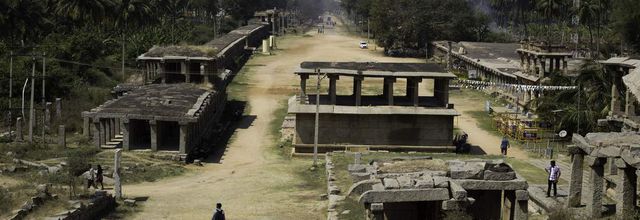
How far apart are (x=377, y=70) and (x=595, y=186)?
2281cm

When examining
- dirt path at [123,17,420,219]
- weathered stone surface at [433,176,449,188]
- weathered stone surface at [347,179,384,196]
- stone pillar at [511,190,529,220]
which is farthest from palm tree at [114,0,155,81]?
stone pillar at [511,190,529,220]

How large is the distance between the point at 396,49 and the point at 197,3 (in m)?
34.9

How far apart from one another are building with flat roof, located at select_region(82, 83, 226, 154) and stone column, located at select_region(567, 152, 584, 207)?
20185 mm

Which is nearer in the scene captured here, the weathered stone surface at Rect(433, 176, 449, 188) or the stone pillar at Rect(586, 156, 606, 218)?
the weathered stone surface at Rect(433, 176, 449, 188)

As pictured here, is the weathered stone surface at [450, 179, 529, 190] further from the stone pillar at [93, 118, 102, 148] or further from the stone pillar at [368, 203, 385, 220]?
the stone pillar at [93, 118, 102, 148]

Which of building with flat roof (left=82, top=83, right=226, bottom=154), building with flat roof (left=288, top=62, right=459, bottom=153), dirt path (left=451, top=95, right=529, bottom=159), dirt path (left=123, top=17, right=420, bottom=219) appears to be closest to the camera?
dirt path (left=123, top=17, right=420, bottom=219)

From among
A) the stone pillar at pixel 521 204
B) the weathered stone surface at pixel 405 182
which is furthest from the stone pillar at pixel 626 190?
the weathered stone surface at pixel 405 182

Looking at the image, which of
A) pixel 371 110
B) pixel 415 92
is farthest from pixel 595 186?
pixel 415 92

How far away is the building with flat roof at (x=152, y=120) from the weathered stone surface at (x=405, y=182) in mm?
19215

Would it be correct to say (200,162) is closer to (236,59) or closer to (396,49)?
(236,59)

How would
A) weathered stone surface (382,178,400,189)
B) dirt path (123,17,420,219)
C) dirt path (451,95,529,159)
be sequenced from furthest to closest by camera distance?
dirt path (451,95,529,159)
dirt path (123,17,420,219)
weathered stone surface (382,178,400,189)

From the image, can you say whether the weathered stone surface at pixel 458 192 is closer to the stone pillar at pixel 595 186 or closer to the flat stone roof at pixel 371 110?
the stone pillar at pixel 595 186

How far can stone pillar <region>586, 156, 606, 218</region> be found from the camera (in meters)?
21.0

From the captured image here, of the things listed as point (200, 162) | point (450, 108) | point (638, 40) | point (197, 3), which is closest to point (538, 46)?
point (638, 40)
